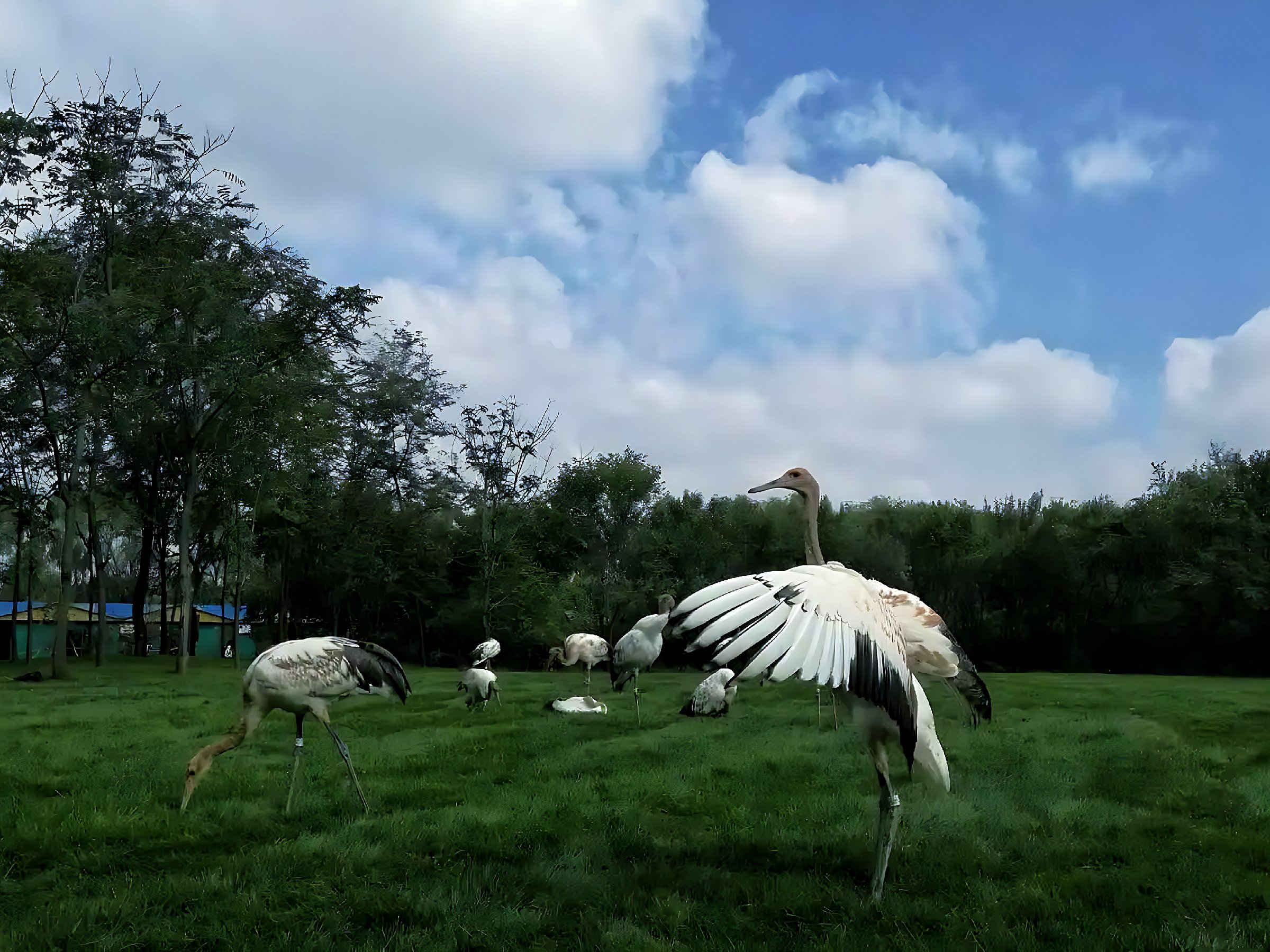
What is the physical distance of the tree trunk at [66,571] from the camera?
2483cm

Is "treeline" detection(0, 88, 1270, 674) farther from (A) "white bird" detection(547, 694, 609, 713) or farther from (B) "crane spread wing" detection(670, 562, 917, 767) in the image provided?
(B) "crane spread wing" detection(670, 562, 917, 767)

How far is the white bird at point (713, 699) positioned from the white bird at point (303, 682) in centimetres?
667

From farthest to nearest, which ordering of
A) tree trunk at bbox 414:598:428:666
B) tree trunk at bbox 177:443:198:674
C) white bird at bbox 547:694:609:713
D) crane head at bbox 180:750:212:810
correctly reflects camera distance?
tree trunk at bbox 414:598:428:666, tree trunk at bbox 177:443:198:674, white bird at bbox 547:694:609:713, crane head at bbox 180:750:212:810

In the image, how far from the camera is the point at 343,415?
127ft

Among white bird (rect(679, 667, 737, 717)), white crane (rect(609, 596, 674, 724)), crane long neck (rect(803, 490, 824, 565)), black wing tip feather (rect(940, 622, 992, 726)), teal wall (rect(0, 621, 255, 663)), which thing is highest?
crane long neck (rect(803, 490, 824, 565))

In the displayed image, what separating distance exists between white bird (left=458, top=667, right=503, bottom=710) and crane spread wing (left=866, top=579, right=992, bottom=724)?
37.2 ft

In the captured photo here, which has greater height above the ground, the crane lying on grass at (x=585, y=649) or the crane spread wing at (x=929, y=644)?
the crane spread wing at (x=929, y=644)

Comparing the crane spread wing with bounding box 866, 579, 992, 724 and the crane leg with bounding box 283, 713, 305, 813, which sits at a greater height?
the crane spread wing with bounding box 866, 579, 992, 724

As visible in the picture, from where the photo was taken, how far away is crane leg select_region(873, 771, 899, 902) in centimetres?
561

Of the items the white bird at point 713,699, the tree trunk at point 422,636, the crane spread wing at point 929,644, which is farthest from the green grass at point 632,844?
the tree trunk at point 422,636

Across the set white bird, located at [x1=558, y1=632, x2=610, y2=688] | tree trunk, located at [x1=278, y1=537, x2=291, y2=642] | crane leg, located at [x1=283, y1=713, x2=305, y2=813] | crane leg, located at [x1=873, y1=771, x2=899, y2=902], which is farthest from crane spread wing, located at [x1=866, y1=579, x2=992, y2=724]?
tree trunk, located at [x1=278, y1=537, x2=291, y2=642]

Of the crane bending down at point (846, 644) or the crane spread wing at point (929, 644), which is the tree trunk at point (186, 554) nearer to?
the crane spread wing at point (929, 644)

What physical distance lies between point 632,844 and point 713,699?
27.0ft

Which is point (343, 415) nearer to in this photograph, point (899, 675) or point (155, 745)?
point (155, 745)
